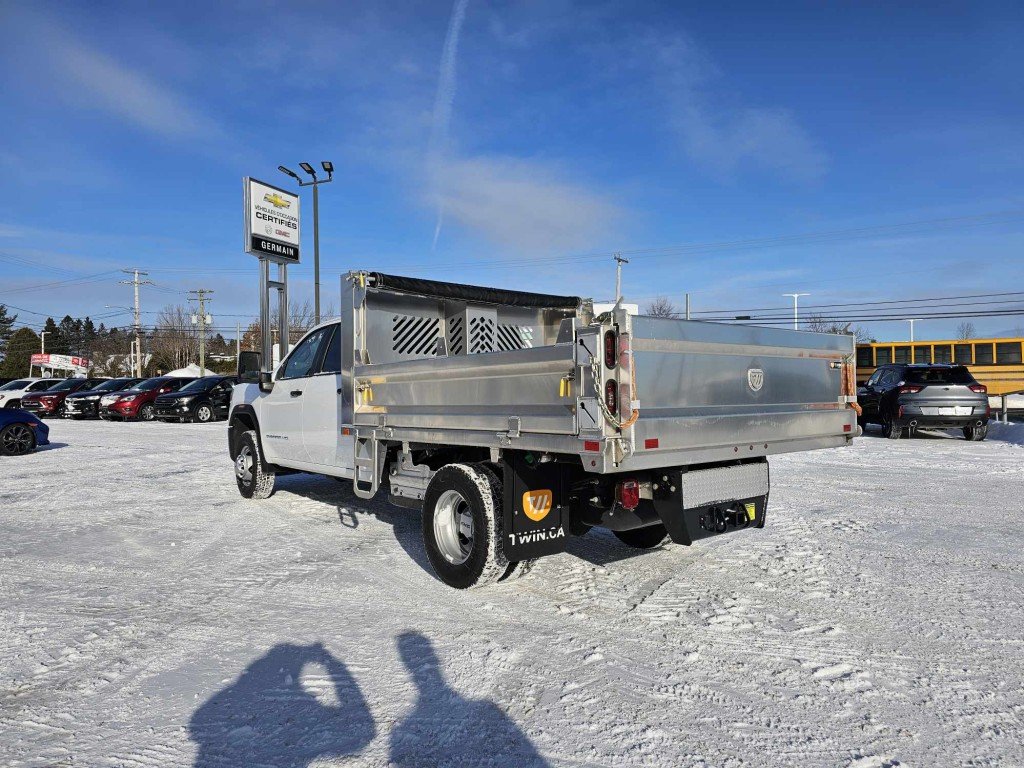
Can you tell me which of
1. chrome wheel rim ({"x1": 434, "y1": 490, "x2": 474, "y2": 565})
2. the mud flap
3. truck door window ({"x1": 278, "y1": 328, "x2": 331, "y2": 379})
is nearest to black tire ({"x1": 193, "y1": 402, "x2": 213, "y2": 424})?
truck door window ({"x1": 278, "y1": 328, "x2": 331, "y2": 379})

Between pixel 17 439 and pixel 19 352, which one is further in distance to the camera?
pixel 19 352

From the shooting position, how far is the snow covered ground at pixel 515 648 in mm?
2895

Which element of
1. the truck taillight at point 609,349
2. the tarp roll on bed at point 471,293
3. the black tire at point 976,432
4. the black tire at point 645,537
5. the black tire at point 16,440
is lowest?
the black tire at point 645,537

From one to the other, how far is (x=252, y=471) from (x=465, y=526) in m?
4.42

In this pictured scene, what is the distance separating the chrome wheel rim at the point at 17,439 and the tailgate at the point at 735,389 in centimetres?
1441

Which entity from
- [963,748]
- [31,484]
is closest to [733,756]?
[963,748]

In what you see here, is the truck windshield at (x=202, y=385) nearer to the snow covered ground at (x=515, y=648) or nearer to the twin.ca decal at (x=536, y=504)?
the snow covered ground at (x=515, y=648)

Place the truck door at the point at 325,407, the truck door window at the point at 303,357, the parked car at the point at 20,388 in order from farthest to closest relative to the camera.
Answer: the parked car at the point at 20,388
the truck door window at the point at 303,357
the truck door at the point at 325,407

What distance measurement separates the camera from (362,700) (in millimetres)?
3268

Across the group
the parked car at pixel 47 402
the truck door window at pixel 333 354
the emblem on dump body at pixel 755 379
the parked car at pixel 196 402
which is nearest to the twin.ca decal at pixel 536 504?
the emblem on dump body at pixel 755 379

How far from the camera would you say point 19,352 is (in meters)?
95.0

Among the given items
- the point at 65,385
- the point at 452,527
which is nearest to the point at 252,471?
the point at 452,527

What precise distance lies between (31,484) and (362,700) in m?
9.03

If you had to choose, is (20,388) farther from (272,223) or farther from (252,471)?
(252,471)
